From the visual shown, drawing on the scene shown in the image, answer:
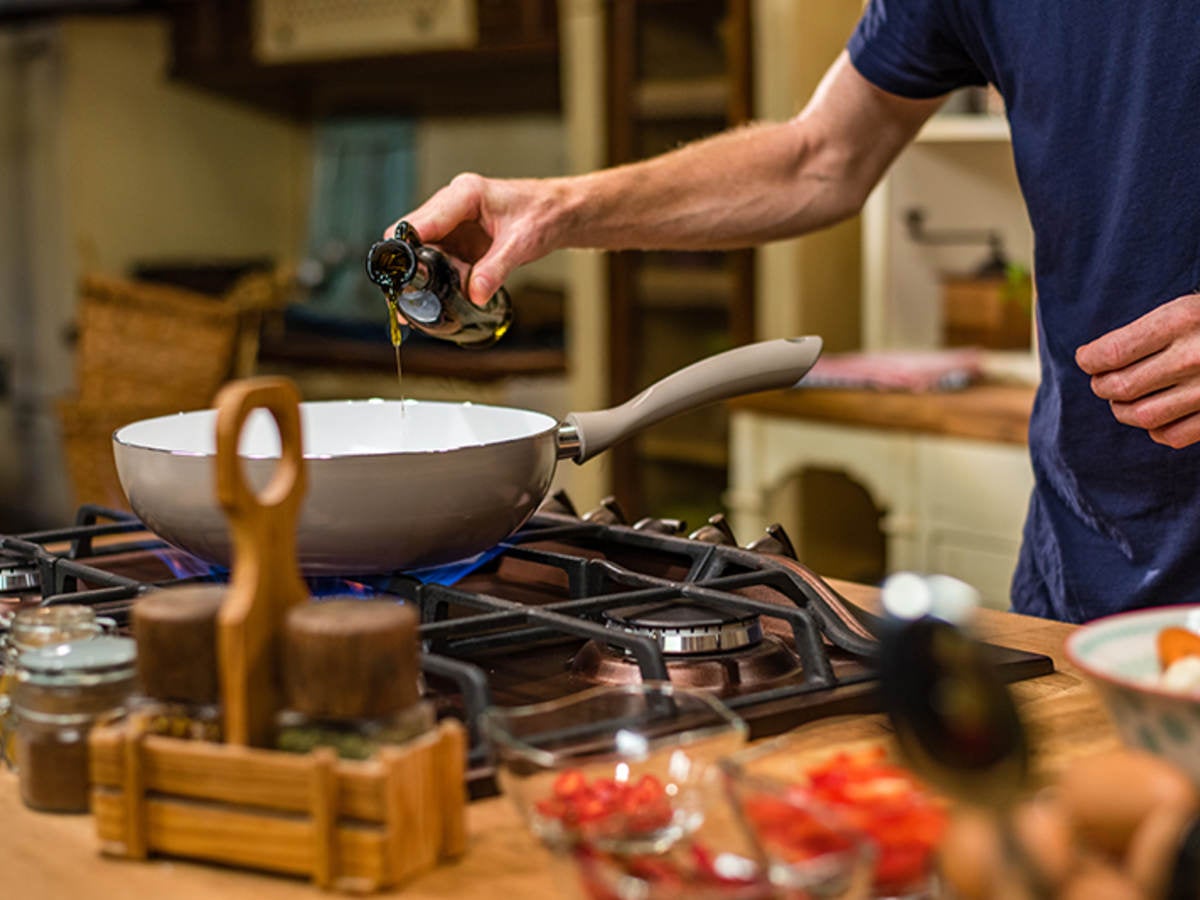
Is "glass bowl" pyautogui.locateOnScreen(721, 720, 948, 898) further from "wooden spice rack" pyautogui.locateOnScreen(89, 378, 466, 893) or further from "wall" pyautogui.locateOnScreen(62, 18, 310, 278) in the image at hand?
"wall" pyautogui.locateOnScreen(62, 18, 310, 278)

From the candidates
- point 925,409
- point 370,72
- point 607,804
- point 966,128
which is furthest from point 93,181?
point 607,804

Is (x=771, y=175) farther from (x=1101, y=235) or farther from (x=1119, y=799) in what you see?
(x=1119, y=799)

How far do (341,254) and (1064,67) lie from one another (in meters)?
3.58

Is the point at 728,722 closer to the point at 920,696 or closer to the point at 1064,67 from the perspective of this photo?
the point at 920,696

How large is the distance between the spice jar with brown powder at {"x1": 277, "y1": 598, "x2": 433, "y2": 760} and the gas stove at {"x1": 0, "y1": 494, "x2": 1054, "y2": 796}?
94 mm

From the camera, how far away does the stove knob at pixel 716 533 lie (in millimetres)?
1179

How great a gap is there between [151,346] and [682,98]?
1.51 metres

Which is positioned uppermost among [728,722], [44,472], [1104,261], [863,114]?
[863,114]

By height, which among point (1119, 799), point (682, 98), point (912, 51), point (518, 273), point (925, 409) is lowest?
point (925, 409)

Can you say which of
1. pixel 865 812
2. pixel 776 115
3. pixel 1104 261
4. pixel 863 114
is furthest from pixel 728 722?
pixel 776 115

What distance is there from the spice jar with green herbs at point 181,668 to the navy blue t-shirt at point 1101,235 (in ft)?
2.98

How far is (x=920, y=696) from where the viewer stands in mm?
540

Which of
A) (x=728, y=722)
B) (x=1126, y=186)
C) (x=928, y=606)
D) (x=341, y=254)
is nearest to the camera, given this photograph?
(x=928, y=606)

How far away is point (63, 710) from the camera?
726mm
